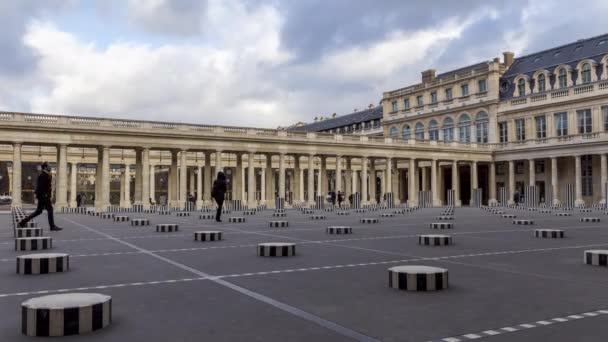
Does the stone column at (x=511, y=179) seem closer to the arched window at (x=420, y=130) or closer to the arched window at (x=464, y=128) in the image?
the arched window at (x=464, y=128)

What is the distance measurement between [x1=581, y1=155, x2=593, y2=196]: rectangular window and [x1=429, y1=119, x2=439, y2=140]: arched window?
20.3m

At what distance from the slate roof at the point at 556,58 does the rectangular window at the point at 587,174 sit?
9456 millimetres

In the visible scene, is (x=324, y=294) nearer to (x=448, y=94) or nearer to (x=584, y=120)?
(x=584, y=120)

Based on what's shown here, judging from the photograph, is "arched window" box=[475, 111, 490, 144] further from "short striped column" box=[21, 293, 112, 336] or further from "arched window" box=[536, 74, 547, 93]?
"short striped column" box=[21, 293, 112, 336]

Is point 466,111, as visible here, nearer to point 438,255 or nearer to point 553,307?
point 438,255

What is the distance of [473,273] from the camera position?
9.20 m

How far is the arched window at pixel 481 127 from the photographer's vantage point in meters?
70.8

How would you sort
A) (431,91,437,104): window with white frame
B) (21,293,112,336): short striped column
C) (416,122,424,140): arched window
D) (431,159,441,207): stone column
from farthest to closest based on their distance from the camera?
(416,122,424,140): arched window
(431,91,437,104): window with white frame
(431,159,441,207): stone column
(21,293,112,336): short striped column

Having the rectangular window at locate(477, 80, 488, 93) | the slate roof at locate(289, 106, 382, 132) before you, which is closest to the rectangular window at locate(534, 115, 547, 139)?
the rectangular window at locate(477, 80, 488, 93)

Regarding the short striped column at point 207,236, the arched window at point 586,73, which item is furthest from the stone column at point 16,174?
the arched window at point 586,73

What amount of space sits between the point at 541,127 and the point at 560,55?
982 centimetres

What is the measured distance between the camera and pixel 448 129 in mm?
75562

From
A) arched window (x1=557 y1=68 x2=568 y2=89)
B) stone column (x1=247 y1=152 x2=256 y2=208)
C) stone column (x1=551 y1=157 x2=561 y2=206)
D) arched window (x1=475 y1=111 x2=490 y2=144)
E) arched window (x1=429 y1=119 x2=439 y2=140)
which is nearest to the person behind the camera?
stone column (x1=247 y1=152 x2=256 y2=208)

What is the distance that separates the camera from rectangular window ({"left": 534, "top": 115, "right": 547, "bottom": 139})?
210 feet
